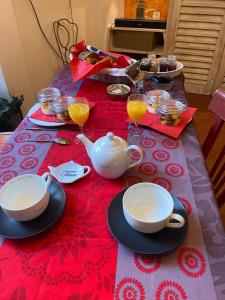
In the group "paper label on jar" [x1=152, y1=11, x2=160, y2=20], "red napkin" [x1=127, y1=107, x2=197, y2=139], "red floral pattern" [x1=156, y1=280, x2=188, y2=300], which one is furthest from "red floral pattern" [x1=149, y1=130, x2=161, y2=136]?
"paper label on jar" [x1=152, y1=11, x2=160, y2=20]

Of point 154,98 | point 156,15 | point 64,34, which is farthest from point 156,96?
point 156,15

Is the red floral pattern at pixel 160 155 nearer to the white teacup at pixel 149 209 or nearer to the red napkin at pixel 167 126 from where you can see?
the red napkin at pixel 167 126

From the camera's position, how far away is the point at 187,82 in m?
2.74

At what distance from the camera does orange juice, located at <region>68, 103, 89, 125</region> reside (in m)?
0.95

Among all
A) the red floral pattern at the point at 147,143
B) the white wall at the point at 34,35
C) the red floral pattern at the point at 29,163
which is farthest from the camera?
the white wall at the point at 34,35

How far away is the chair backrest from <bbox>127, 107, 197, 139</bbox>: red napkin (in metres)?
1.54

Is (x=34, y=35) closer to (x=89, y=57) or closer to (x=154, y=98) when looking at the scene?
(x=89, y=57)

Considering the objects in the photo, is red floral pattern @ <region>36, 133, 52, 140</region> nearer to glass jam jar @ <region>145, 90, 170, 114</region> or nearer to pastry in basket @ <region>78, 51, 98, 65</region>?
glass jam jar @ <region>145, 90, 170, 114</region>

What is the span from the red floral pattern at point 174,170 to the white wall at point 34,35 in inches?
54.7

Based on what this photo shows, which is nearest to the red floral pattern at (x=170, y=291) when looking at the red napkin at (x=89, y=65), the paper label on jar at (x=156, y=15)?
the red napkin at (x=89, y=65)

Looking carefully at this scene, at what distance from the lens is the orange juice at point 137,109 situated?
3.14ft

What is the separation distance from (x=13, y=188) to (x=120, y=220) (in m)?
0.32

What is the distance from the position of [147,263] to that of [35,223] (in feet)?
1.02

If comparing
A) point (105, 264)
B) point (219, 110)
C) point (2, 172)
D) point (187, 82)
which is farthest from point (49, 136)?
point (187, 82)
